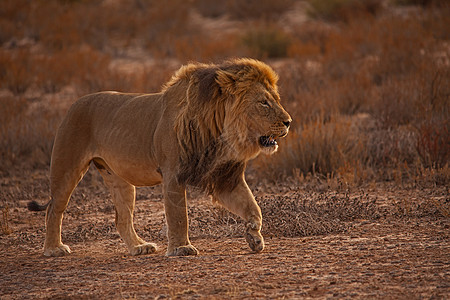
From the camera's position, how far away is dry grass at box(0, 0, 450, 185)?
8844mm

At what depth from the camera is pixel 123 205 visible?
20.0 ft

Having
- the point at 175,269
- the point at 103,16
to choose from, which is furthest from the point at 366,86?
the point at 103,16

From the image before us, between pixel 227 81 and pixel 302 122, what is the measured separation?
225 inches

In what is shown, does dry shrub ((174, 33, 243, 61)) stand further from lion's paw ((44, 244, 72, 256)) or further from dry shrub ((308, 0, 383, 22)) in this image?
lion's paw ((44, 244, 72, 256))

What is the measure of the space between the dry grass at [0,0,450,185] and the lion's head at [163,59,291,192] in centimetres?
78

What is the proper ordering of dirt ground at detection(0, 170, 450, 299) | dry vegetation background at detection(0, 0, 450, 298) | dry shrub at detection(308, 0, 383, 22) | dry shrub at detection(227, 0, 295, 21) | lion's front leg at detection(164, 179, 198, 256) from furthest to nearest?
dry shrub at detection(227, 0, 295, 21), dry shrub at detection(308, 0, 383, 22), dry vegetation background at detection(0, 0, 450, 298), lion's front leg at detection(164, 179, 198, 256), dirt ground at detection(0, 170, 450, 299)

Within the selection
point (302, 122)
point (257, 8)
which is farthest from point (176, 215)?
point (257, 8)

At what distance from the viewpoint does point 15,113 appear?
483 inches

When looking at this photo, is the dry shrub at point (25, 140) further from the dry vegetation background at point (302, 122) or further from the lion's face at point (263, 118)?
the lion's face at point (263, 118)

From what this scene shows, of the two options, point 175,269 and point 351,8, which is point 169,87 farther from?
point 351,8

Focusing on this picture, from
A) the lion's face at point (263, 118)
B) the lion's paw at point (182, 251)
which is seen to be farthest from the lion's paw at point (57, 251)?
the lion's face at point (263, 118)

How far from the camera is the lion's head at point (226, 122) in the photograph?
5.08 metres

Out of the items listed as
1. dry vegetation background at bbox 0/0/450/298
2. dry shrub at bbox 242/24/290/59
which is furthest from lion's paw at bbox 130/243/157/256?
dry shrub at bbox 242/24/290/59

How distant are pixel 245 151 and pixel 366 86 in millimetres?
7967
